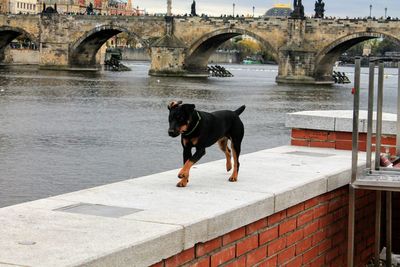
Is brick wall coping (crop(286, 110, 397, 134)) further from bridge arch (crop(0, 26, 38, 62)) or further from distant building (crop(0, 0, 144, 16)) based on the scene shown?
distant building (crop(0, 0, 144, 16))

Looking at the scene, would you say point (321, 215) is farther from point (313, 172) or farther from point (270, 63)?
point (270, 63)

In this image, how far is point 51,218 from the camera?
3.76 m

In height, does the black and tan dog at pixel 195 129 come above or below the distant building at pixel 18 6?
below

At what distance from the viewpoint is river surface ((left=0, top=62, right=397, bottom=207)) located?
13.5 meters

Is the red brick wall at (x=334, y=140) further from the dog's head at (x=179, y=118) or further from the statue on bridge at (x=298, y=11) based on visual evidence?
the statue on bridge at (x=298, y=11)

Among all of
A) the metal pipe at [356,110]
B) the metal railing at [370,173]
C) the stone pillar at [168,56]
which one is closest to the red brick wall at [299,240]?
the metal railing at [370,173]

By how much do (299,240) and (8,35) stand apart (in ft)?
227

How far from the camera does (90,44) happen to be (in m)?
66.4

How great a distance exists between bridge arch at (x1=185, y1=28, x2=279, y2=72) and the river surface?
59.3 ft

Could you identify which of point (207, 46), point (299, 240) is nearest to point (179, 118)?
point (299, 240)

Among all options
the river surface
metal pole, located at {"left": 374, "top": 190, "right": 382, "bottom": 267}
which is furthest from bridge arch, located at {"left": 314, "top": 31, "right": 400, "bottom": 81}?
metal pole, located at {"left": 374, "top": 190, "right": 382, "bottom": 267}

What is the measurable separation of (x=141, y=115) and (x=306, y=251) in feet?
71.0

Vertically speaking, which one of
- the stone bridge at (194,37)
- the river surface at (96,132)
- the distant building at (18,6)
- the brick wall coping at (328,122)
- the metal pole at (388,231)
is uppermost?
the distant building at (18,6)

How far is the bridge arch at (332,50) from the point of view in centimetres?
5342
